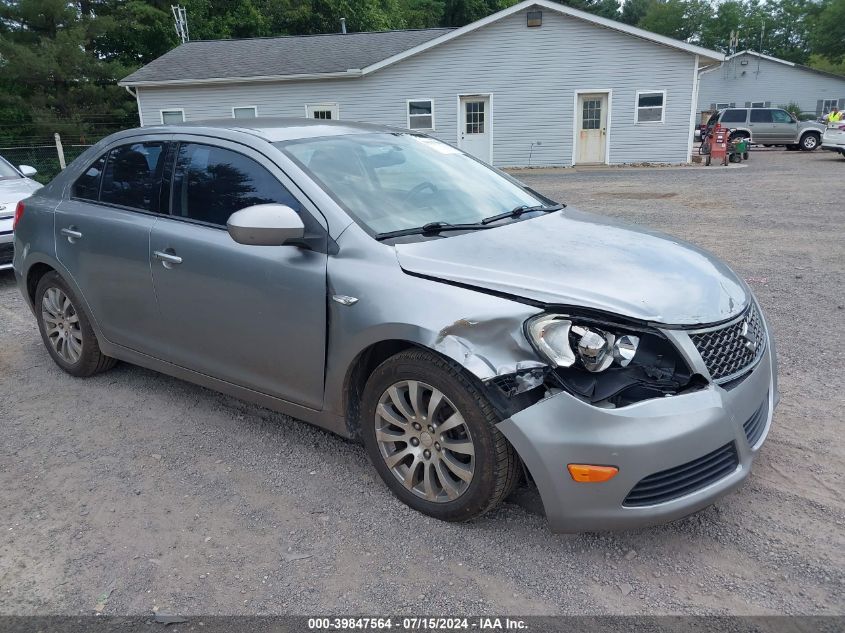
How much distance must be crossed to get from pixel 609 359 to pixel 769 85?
46626mm

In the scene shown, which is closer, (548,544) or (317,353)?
(548,544)

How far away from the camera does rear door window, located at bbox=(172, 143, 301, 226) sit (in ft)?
11.1

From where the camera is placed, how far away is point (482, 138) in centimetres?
2222

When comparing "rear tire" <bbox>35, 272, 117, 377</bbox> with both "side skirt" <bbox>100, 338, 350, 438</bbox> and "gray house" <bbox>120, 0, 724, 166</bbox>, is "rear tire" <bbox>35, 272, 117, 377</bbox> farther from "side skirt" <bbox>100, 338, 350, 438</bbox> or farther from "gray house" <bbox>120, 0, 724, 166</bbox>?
"gray house" <bbox>120, 0, 724, 166</bbox>

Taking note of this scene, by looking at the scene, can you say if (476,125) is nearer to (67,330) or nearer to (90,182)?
(90,182)

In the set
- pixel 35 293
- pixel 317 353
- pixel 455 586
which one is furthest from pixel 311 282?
pixel 35 293

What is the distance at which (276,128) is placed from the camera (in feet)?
12.4

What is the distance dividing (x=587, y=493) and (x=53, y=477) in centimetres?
273

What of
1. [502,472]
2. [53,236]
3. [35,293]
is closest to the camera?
[502,472]

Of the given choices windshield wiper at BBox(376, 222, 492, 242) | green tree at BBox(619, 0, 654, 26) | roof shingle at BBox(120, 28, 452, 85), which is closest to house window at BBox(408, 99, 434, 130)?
roof shingle at BBox(120, 28, 452, 85)

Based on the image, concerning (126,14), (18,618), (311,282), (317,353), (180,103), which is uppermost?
(126,14)

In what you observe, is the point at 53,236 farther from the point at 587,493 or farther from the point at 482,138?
the point at 482,138

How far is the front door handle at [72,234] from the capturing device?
4.22 m

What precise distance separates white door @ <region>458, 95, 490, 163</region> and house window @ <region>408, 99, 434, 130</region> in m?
1.04
